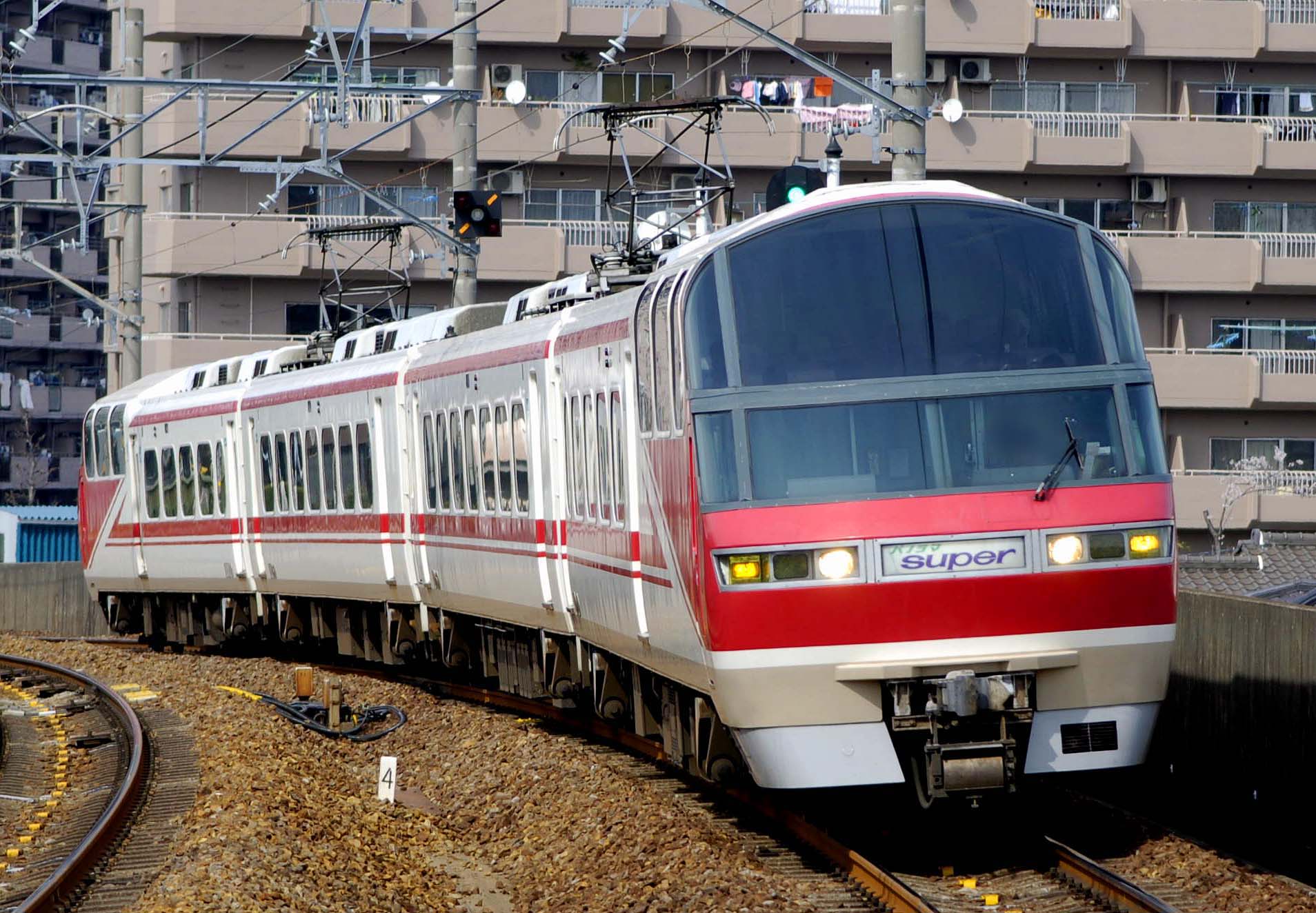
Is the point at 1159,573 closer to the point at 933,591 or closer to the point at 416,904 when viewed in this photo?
the point at 933,591

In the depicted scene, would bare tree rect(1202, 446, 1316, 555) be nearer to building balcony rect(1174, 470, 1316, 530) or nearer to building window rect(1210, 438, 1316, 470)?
building balcony rect(1174, 470, 1316, 530)

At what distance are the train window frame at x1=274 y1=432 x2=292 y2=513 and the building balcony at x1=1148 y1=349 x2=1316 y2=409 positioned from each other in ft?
82.8

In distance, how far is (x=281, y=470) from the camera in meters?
21.5

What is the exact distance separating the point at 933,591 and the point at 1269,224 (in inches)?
1483

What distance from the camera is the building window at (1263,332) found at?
43.6 meters

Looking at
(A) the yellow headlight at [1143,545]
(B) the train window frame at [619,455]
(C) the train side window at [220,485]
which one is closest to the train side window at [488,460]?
(B) the train window frame at [619,455]

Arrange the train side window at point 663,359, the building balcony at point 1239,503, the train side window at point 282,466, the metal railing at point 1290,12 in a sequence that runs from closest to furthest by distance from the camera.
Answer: the train side window at point 663,359
the train side window at point 282,466
the building balcony at point 1239,503
the metal railing at point 1290,12

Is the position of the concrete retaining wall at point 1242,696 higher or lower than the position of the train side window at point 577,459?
lower

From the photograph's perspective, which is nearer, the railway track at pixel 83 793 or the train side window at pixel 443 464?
the railway track at pixel 83 793

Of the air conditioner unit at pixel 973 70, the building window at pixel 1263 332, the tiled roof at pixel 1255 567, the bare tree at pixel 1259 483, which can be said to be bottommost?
the tiled roof at pixel 1255 567

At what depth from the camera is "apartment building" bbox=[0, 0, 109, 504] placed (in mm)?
70250

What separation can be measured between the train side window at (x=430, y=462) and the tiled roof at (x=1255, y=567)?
674 centimetres

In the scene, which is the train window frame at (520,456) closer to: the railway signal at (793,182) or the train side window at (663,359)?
the railway signal at (793,182)

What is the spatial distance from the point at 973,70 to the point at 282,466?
2499 centimetres
